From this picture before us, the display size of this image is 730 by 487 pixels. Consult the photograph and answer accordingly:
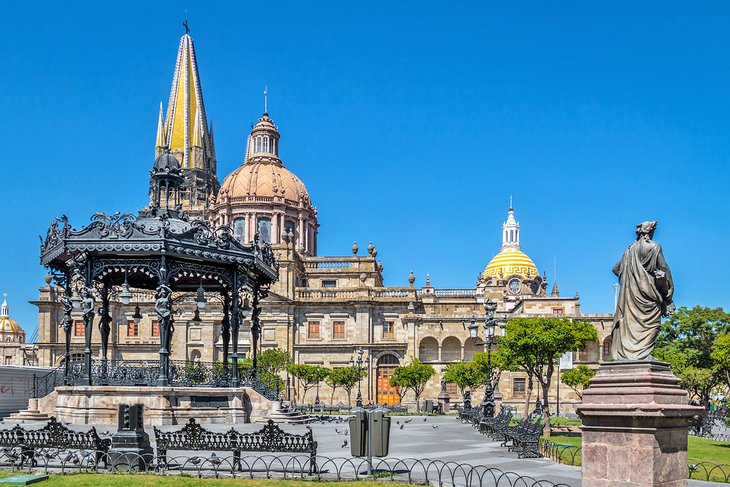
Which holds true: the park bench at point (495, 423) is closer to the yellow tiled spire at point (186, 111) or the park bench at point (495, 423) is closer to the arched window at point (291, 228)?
the arched window at point (291, 228)

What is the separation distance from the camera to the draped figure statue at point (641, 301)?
948cm

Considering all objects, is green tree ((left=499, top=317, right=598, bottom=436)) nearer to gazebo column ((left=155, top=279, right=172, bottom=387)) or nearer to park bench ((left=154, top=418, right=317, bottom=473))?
gazebo column ((left=155, top=279, right=172, bottom=387))

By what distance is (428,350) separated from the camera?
64562mm

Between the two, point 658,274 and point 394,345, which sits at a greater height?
point 658,274

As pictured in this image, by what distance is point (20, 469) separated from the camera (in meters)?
14.5

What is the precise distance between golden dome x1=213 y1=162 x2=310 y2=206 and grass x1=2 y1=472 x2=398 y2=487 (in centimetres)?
5464

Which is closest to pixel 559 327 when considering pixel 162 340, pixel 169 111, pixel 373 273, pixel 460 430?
pixel 460 430

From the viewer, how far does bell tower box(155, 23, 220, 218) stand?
74000 millimetres

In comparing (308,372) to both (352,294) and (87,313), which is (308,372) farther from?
(87,313)

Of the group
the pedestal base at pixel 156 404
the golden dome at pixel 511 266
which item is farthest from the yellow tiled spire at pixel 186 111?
the pedestal base at pixel 156 404

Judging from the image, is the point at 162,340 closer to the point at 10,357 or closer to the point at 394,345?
the point at 394,345

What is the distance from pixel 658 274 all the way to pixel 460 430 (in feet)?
63.6

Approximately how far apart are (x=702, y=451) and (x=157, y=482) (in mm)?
17361

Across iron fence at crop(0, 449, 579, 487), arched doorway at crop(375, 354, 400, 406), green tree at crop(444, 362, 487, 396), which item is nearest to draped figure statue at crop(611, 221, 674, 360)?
iron fence at crop(0, 449, 579, 487)
